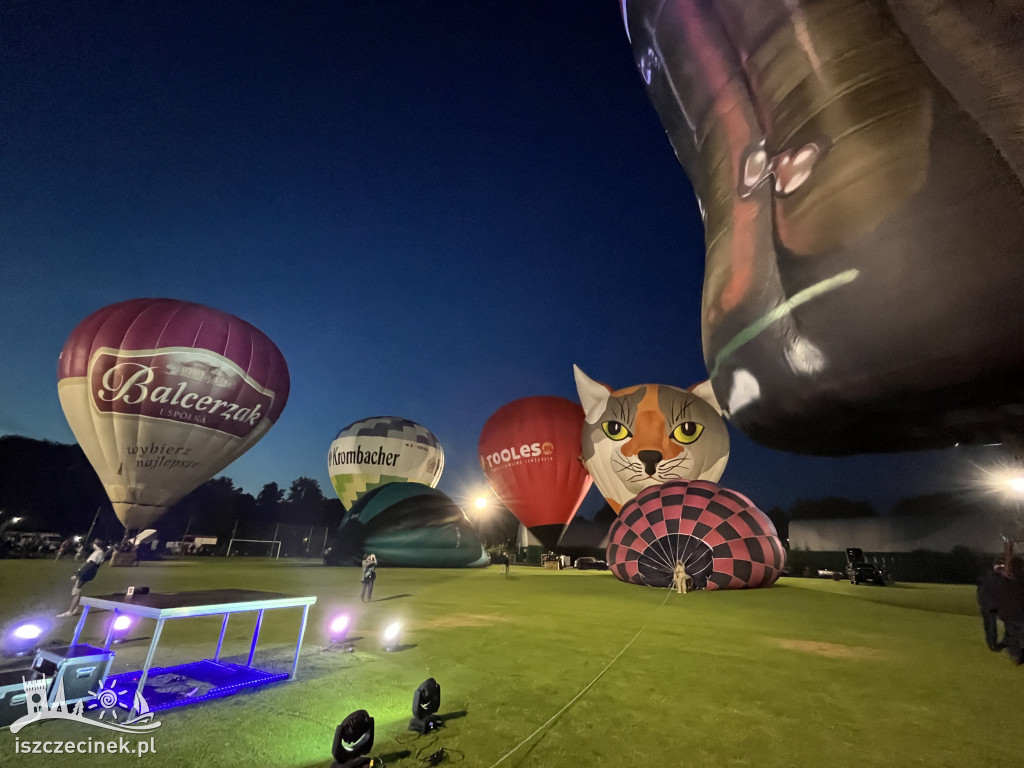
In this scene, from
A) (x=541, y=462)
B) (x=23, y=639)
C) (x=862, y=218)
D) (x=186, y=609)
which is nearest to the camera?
(x=862, y=218)

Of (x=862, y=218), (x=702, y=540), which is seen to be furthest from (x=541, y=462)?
(x=862, y=218)

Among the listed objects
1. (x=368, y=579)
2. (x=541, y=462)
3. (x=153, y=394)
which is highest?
(x=153, y=394)

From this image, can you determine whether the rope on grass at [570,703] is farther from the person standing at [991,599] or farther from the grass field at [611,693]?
the person standing at [991,599]

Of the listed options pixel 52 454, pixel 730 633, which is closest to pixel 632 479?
pixel 730 633

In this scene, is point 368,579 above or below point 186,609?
below

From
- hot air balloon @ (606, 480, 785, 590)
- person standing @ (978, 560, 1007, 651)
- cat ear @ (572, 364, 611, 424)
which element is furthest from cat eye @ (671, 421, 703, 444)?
person standing @ (978, 560, 1007, 651)

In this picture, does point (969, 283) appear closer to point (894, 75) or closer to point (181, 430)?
point (894, 75)

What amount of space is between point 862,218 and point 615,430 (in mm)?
14184

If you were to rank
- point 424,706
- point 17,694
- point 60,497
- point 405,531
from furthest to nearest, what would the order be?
1. point 60,497
2. point 405,531
3. point 17,694
4. point 424,706

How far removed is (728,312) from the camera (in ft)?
5.53

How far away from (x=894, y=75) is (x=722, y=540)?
10.8m

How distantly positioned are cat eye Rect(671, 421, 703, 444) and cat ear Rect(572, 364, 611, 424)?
239 cm

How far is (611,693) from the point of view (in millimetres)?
3730

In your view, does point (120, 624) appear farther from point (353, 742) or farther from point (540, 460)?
point (540, 460)
